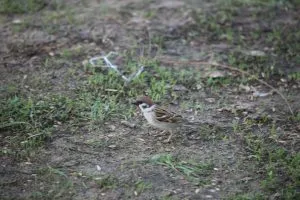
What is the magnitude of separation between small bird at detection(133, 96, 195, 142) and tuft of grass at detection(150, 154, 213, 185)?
1.36 ft

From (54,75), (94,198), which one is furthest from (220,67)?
(94,198)

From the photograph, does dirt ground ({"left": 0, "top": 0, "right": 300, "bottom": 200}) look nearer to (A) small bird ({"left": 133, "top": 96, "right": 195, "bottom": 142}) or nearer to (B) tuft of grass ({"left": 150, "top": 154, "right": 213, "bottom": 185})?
(B) tuft of grass ({"left": 150, "top": 154, "right": 213, "bottom": 185})

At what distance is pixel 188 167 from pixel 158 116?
71cm

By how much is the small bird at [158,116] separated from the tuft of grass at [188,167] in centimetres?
42

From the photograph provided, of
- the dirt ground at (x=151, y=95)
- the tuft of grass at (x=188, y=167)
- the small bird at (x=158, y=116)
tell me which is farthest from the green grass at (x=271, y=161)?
the small bird at (x=158, y=116)

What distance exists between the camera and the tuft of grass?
509 cm

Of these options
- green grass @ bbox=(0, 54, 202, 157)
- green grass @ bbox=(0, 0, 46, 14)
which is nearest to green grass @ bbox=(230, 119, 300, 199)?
green grass @ bbox=(0, 54, 202, 157)

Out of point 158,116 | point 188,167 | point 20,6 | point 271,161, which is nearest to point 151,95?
point 158,116

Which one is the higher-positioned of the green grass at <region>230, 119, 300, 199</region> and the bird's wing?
the bird's wing

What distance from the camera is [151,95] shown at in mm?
6547

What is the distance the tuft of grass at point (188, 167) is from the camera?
5090mm

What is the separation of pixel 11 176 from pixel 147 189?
129cm

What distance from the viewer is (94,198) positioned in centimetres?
473

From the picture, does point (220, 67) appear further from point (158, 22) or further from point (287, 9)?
point (287, 9)
